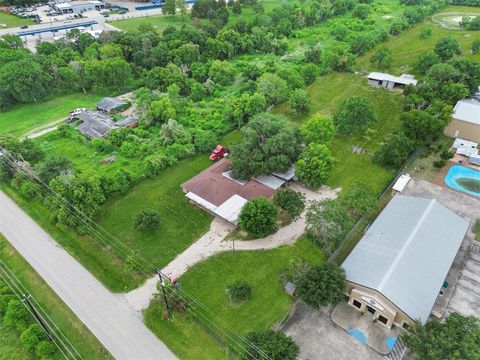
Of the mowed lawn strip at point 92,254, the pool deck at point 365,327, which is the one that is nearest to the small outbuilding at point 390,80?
the pool deck at point 365,327

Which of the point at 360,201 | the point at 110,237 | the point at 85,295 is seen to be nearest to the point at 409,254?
the point at 360,201

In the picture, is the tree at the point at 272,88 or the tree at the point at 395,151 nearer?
the tree at the point at 395,151

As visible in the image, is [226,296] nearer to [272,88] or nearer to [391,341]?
[391,341]

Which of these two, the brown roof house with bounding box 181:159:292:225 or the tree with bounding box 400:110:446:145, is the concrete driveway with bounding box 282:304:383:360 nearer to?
the brown roof house with bounding box 181:159:292:225

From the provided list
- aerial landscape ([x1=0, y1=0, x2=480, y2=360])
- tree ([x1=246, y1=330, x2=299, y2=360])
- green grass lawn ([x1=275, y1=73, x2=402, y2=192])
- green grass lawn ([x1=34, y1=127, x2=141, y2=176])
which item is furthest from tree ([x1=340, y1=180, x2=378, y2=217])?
green grass lawn ([x1=34, y1=127, x2=141, y2=176])

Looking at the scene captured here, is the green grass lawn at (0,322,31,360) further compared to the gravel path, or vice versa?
the gravel path

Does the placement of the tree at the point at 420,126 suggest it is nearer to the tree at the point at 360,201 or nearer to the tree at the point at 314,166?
the tree at the point at 314,166

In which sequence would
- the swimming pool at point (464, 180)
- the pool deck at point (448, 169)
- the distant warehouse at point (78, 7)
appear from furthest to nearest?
the distant warehouse at point (78, 7)
the pool deck at point (448, 169)
the swimming pool at point (464, 180)
